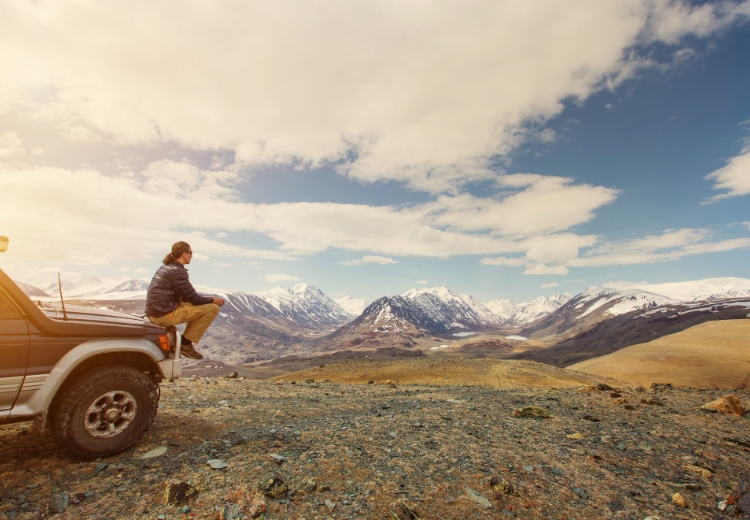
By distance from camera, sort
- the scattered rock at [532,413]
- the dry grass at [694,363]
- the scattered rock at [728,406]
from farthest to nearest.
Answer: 1. the dry grass at [694,363]
2. the scattered rock at [728,406]
3. the scattered rock at [532,413]

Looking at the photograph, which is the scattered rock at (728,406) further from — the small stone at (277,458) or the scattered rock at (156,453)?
the scattered rock at (156,453)

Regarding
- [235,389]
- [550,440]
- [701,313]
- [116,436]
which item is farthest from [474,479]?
[701,313]

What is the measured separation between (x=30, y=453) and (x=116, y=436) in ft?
4.68

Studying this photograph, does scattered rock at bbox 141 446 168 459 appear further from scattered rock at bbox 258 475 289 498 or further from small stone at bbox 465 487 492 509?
small stone at bbox 465 487 492 509

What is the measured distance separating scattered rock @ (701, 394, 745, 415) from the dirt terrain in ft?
2.82

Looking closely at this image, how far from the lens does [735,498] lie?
5535mm

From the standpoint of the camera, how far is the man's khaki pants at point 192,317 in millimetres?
7341

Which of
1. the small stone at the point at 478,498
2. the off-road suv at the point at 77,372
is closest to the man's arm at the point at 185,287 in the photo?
the off-road suv at the point at 77,372

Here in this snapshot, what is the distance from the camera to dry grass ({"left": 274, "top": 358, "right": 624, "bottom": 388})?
24.9 meters

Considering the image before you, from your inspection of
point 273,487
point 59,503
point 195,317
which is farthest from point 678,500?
point 195,317

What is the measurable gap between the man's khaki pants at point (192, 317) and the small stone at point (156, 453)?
7.38 ft

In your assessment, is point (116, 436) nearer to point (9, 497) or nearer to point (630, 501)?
point (9, 497)

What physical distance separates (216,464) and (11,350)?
11.4 ft

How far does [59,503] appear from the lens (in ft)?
14.1
